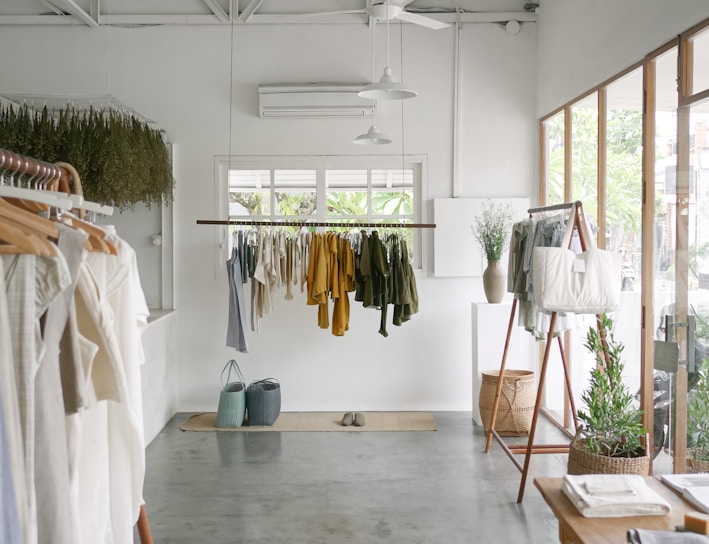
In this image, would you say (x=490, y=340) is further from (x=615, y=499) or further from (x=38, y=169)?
(x=38, y=169)

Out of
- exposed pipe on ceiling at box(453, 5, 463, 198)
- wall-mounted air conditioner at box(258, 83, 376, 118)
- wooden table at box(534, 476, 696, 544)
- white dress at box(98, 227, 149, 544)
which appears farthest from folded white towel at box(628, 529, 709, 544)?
wall-mounted air conditioner at box(258, 83, 376, 118)

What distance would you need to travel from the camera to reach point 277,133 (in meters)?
6.20

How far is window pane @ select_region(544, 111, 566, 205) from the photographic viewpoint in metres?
5.73

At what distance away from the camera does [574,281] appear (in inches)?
143

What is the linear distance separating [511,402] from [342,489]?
1.70m

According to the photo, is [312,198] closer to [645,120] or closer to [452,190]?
[452,190]

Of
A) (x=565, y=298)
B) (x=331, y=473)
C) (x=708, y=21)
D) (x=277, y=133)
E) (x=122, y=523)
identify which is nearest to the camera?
(x=122, y=523)

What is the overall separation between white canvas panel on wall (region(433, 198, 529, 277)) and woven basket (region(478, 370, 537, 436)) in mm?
1167

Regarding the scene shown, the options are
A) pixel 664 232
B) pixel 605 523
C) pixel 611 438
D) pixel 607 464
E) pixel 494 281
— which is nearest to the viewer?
pixel 605 523

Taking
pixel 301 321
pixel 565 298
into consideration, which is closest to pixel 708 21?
pixel 565 298

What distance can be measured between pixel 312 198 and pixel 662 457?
146 inches

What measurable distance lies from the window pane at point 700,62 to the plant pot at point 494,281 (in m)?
2.35

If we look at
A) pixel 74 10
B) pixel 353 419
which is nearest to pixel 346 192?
pixel 353 419

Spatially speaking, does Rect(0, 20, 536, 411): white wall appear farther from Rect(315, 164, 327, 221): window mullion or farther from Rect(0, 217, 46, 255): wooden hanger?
Rect(0, 217, 46, 255): wooden hanger
